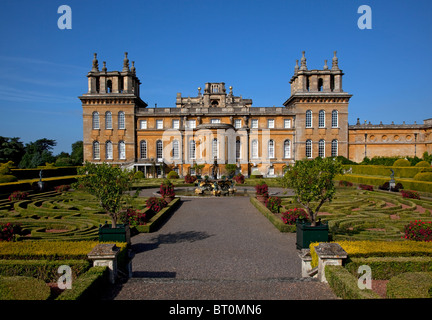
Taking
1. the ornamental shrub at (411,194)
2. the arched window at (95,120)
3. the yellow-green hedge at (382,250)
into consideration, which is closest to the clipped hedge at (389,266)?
the yellow-green hedge at (382,250)

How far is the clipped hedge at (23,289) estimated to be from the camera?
4602 millimetres

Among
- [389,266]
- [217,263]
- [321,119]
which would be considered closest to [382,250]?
[389,266]

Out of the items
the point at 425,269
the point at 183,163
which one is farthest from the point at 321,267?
the point at 183,163

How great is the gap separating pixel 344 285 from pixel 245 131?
34465 millimetres

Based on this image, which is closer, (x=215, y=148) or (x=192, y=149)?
(x=215, y=148)

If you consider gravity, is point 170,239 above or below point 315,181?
below

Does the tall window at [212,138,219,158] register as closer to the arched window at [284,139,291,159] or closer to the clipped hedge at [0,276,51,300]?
the arched window at [284,139,291,159]

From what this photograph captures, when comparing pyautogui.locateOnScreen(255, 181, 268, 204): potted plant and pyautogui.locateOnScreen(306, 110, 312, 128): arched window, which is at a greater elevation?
pyautogui.locateOnScreen(306, 110, 312, 128): arched window

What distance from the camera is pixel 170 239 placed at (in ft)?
32.9

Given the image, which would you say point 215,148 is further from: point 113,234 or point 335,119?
point 113,234

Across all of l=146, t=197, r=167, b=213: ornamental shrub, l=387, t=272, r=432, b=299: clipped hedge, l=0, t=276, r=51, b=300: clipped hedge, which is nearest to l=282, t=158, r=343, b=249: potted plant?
l=387, t=272, r=432, b=299: clipped hedge

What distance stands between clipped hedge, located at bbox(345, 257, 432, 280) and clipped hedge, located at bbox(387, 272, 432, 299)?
910mm

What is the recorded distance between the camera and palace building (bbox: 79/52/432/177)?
126 ft

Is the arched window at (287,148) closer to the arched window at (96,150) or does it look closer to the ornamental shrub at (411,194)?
the ornamental shrub at (411,194)
